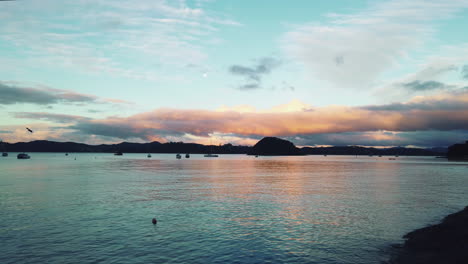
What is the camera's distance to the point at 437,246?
22125 mm

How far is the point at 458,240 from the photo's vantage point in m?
22.2

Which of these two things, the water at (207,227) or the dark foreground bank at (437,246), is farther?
the water at (207,227)

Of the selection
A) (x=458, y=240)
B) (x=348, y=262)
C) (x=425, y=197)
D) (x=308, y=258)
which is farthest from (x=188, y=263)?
(x=425, y=197)

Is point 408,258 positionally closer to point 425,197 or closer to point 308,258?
point 308,258

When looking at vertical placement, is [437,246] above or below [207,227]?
above

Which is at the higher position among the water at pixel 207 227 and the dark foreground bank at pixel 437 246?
the dark foreground bank at pixel 437 246

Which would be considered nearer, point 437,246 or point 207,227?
point 437,246

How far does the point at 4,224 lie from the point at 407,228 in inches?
1497

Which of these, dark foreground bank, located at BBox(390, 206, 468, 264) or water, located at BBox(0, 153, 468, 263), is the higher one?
dark foreground bank, located at BBox(390, 206, 468, 264)

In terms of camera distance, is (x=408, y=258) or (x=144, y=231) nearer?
(x=408, y=258)

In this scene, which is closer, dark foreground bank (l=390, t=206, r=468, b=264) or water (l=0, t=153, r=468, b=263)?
dark foreground bank (l=390, t=206, r=468, b=264)

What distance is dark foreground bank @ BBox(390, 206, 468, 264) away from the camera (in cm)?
1948

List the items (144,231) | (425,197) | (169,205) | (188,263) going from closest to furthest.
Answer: (188,263) → (144,231) → (169,205) → (425,197)

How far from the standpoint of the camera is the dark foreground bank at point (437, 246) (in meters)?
19.5
